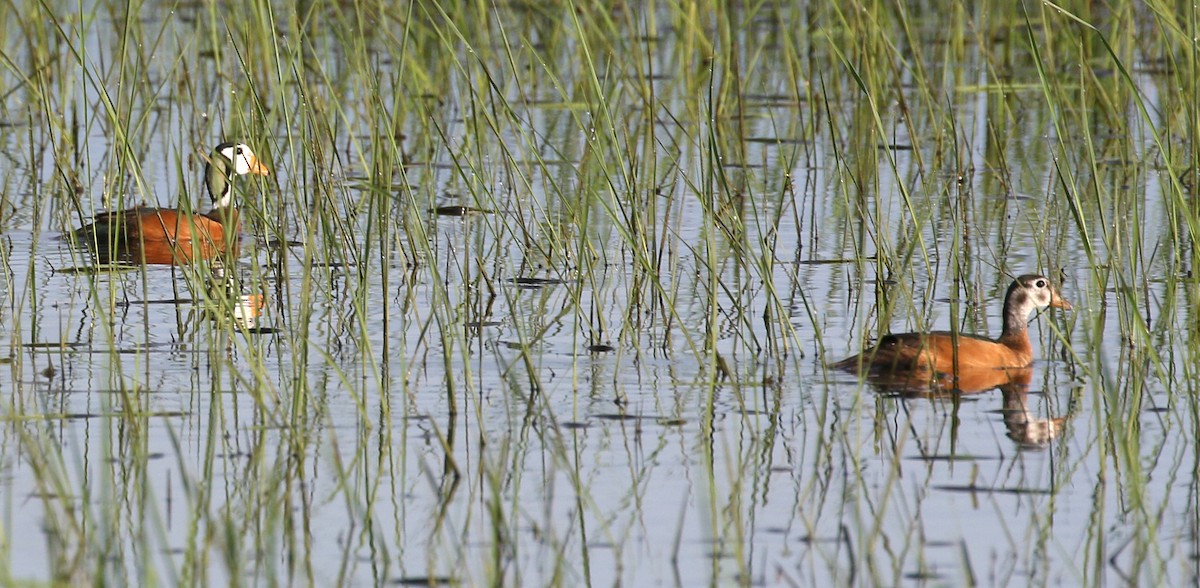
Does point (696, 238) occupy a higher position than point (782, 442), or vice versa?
point (696, 238)

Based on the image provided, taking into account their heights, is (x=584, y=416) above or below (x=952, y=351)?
below

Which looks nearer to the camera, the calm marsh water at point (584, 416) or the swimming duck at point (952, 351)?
the calm marsh water at point (584, 416)

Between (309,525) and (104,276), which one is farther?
(104,276)

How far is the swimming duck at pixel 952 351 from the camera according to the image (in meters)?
6.90

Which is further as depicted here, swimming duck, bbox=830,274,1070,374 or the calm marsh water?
swimming duck, bbox=830,274,1070,374

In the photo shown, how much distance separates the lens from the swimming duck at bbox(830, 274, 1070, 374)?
6.90m

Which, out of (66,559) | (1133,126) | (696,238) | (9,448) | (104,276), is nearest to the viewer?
(66,559)

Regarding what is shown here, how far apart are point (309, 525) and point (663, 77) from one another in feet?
32.1

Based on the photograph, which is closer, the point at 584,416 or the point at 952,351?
the point at 584,416

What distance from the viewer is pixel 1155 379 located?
270 inches

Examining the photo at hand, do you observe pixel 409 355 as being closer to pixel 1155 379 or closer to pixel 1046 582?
pixel 1155 379

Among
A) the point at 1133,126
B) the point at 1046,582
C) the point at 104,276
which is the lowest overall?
the point at 1046,582

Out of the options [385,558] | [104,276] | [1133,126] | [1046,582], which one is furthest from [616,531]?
[1133,126]

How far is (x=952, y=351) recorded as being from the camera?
22.5 feet
